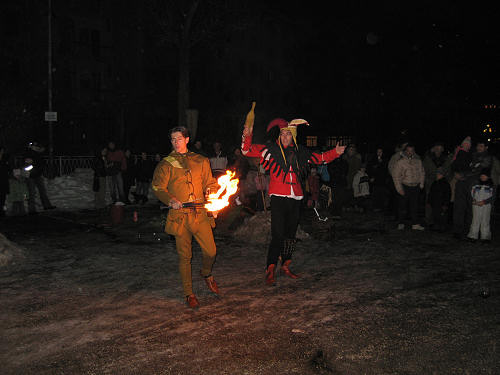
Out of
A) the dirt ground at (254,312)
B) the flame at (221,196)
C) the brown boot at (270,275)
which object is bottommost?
the dirt ground at (254,312)

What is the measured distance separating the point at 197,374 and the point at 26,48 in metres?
33.0

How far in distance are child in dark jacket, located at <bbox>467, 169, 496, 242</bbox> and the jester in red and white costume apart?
4.15m

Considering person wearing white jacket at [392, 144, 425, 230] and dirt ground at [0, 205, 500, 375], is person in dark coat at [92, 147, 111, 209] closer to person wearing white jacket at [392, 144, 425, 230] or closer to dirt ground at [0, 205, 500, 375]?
dirt ground at [0, 205, 500, 375]

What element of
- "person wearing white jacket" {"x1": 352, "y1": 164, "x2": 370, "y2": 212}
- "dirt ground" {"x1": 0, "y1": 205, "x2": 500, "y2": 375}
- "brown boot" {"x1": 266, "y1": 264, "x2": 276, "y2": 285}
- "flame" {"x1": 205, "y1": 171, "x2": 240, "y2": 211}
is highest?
"flame" {"x1": 205, "y1": 171, "x2": 240, "y2": 211}

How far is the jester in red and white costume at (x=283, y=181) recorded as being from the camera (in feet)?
22.5

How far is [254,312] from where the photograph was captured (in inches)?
220

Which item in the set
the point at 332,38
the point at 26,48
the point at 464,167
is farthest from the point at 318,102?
the point at 464,167

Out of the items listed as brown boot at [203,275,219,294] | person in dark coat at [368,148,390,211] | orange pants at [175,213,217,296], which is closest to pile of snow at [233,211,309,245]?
brown boot at [203,275,219,294]

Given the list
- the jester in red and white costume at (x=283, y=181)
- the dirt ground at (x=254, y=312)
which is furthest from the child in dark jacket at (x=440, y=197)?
the jester in red and white costume at (x=283, y=181)

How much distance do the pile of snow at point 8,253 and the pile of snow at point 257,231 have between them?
165 inches

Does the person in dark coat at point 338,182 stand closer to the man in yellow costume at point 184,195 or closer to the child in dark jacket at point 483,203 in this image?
the child in dark jacket at point 483,203

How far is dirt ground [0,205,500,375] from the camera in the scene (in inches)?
171

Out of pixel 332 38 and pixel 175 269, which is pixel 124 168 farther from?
pixel 332 38

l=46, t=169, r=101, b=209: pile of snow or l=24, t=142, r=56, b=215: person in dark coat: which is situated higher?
l=24, t=142, r=56, b=215: person in dark coat
